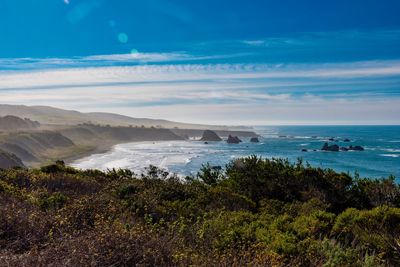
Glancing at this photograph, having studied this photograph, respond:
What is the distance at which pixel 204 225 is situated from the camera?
8.95 metres

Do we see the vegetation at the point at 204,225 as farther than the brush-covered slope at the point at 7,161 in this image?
No

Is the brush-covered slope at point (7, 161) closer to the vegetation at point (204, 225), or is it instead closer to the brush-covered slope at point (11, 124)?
the vegetation at point (204, 225)

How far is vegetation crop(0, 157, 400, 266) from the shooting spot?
263 inches

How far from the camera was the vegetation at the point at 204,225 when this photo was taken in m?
6.69

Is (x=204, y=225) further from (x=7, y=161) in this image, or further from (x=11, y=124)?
(x=11, y=124)

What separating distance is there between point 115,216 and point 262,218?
391 centimetres

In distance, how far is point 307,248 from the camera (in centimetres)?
800

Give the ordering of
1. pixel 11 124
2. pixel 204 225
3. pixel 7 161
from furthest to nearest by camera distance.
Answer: pixel 11 124, pixel 7 161, pixel 204 225

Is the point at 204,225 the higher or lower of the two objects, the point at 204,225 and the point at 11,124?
the lower

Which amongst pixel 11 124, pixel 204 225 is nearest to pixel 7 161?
pixel 204 225

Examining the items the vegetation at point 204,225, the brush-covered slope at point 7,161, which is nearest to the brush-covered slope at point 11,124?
the brush-covered slope at point 7,161

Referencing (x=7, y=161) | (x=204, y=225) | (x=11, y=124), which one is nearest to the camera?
(x=204, y=225)

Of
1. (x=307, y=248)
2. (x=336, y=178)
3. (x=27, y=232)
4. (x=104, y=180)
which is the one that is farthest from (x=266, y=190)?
(x=27, y=232)

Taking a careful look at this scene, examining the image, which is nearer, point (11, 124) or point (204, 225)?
point (204, 225)
